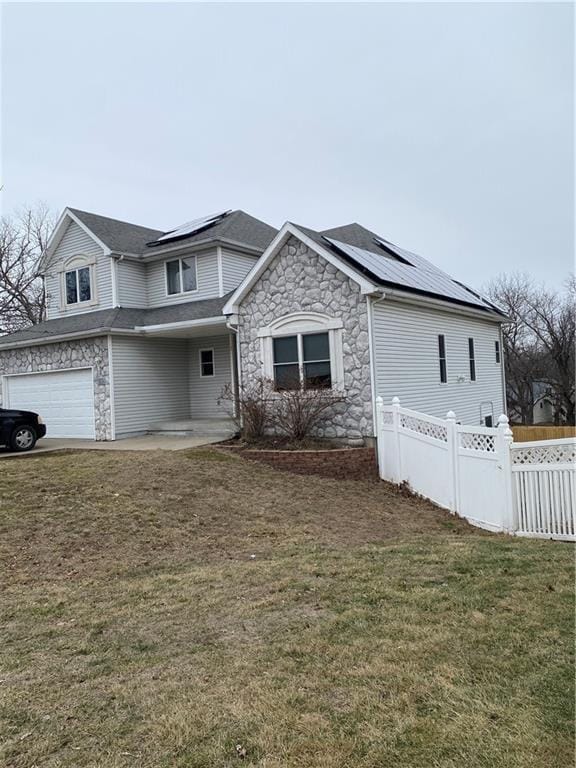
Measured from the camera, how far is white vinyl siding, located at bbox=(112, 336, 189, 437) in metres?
16.1

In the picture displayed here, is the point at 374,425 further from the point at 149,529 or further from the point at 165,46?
the point at 165,46

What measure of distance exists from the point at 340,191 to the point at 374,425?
1642 cm

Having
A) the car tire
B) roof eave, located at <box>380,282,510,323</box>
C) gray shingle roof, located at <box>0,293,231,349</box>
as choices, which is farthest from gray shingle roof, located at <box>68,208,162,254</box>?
roof eave, located at <box>380,282,510,323</box>

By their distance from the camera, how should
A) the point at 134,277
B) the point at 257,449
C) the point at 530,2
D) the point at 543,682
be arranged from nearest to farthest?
the point at 543,682 → the point at 530,2 → the point at 257,449 → the point at 134,277

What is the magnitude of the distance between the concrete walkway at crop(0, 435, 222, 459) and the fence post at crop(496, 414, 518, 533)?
7.33 meters

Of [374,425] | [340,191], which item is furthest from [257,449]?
[340,191]

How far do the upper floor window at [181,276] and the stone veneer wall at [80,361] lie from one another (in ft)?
10.4

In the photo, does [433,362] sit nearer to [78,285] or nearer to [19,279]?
[78,285]

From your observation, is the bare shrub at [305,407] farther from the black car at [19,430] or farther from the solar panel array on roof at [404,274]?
the black car at [19,430]

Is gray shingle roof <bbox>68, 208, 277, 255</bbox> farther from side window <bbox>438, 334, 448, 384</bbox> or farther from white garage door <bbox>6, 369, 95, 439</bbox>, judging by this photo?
side window <bbox>438, 334, 448, 384</bbox>

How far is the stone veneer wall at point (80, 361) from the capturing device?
16.0 metres

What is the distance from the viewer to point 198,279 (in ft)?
57.8

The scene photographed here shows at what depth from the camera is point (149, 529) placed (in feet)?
23.4

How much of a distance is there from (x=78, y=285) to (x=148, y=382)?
4.78 m
